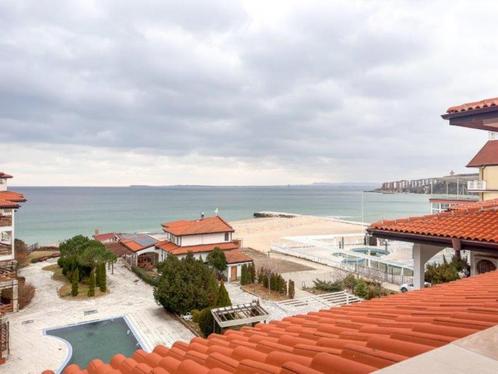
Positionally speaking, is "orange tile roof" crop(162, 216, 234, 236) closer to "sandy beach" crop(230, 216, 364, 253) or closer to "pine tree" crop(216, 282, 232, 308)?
"sandy beach" crop(230, 216, 364, 253)

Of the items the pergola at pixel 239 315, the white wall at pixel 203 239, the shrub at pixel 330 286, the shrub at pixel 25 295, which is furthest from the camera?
the white wall at pixel 203 239

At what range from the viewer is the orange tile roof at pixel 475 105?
4784 millimetres

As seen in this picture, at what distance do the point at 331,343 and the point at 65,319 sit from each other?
18925 mm

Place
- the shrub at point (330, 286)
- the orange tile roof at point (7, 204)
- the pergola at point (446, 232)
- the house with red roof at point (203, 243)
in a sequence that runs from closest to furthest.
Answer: the pergola at point (446, 232) → the orange tile roof at point (7, 204) → the shrub at point (330, 286) → the house with red roof at point (203, 243)

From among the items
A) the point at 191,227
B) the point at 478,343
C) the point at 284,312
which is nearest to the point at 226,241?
the point at 191,227

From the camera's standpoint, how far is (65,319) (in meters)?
17.6

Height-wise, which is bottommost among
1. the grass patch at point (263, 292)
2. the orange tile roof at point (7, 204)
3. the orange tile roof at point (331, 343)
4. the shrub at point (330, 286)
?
the grass patch at point (263, 292)

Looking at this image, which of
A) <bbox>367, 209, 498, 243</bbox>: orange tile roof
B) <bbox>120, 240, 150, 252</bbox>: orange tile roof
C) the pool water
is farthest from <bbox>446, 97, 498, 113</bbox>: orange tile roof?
<bbox>120, 240, 150, 252</bbox>: orange tile roof

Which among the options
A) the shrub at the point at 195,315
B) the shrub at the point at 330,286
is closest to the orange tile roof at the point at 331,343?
the shrub at the point at 195,315

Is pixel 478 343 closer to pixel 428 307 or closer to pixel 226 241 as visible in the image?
pixel 428 307

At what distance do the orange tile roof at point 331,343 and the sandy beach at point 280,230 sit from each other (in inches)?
1447

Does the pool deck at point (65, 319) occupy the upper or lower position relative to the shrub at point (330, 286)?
Result: lower

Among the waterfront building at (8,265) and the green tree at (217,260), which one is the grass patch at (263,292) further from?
the waterfront building at (8,265)

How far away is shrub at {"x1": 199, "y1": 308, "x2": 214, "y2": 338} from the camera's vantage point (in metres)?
15.3
